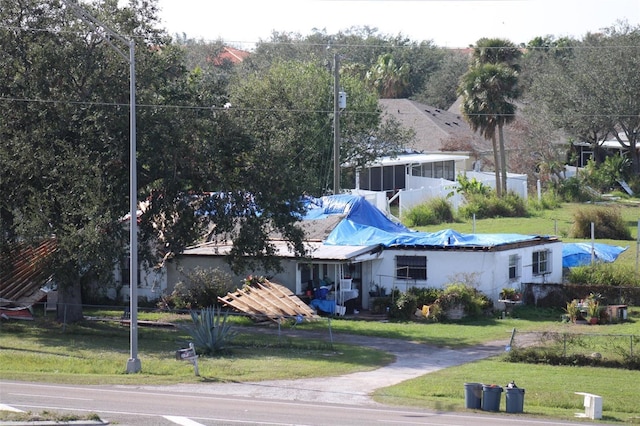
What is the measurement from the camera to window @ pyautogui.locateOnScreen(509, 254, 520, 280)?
40.1 meters

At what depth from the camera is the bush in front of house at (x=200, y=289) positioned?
1506 inches

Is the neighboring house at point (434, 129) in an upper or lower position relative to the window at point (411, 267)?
upper

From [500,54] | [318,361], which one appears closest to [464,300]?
[318,361]

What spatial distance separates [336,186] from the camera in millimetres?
46844

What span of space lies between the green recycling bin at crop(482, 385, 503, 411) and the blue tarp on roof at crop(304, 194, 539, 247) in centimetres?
1612

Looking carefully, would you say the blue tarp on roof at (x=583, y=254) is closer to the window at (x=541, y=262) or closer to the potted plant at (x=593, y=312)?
the window at (x=541, y=262)

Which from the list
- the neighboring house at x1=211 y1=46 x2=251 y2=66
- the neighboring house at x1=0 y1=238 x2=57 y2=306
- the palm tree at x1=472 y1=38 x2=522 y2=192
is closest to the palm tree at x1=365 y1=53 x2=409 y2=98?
the palm tree at x1=472 y1=38 x2=522 y2=192

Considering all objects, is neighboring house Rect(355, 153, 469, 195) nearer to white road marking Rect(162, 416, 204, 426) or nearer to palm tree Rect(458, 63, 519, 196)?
palm tree Rect(458, 63, 519, 196)

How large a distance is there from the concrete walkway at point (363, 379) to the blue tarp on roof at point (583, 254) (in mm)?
12460

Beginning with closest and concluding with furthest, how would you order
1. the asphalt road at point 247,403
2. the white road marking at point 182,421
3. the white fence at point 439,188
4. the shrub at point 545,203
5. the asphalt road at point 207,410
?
1. the white road marking at point 182,421
2. the asphalt road at point 207,410
3. the asphalt road at point 247,403
4. the white fence at point 439,188
5. the shrub at point 545,203

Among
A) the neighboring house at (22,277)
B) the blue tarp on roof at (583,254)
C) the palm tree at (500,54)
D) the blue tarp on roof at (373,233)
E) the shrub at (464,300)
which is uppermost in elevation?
the palm tree at (500,54)

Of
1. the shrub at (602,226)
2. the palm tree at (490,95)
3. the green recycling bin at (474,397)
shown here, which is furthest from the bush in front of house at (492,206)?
the green recycling bin at (474,397)

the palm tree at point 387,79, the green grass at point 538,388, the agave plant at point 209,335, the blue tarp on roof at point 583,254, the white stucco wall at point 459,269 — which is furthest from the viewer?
the palm tree at point 387,79

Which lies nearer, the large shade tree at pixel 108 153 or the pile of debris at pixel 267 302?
the large shade tree at pixel 108 153
